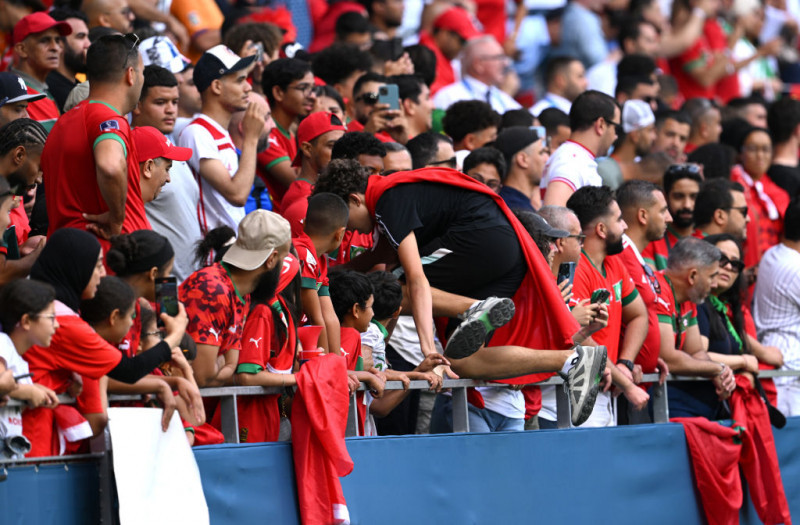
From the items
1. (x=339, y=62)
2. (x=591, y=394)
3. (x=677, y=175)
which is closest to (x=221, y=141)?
(x=591, y=394)

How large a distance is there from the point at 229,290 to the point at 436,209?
5.44 ft

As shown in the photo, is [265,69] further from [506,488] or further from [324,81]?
[506,488]

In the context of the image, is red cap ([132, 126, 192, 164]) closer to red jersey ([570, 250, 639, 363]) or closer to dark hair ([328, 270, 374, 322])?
dark hair ([328, 270, 374, 322])

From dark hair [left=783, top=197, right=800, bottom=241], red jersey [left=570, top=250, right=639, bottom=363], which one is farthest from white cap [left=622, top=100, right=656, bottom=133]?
red jersey [left=570, top=250, right=639, bottom=363]

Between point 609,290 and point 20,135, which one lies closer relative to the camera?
point 20,135

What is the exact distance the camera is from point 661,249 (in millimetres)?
9977

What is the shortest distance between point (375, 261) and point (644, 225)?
238 cm

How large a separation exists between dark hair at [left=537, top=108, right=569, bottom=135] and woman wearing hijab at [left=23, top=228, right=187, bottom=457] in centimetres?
613

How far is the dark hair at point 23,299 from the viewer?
5043mm

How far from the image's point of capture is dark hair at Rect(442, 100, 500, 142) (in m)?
10.2

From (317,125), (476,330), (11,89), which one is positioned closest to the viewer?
(476,330)

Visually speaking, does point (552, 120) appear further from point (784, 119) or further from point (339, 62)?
point (784, 119)

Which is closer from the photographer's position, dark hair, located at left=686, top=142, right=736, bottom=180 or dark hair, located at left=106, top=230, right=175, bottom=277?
dark hair, located at left=106, top=230, right=175, bottom=277

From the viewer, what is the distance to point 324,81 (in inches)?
427
